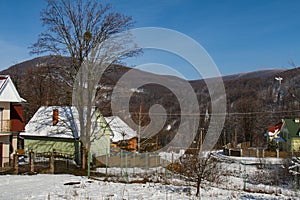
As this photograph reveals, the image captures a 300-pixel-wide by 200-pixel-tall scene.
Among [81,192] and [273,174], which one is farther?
[273,174]

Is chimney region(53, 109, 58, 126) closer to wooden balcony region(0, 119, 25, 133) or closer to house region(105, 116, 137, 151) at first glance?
wooden balcony region(0, 119, 25, 133)

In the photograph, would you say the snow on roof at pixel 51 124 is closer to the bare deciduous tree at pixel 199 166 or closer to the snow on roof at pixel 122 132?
the snow on roof at pixel 122 132

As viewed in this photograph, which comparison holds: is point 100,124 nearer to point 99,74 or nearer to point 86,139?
point 86,139

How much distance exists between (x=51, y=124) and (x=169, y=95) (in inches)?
536

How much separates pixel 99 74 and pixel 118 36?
2.24 metres

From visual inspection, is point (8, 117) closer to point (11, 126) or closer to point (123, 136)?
point (11, 126)

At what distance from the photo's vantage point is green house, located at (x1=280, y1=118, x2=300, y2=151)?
35.5 meters

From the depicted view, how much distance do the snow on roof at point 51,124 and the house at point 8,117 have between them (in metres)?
2.68

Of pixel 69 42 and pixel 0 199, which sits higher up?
pixel 69 42

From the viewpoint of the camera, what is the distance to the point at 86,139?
17578 mm

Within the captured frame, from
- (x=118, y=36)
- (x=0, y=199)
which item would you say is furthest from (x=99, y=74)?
(x=0, y=199)

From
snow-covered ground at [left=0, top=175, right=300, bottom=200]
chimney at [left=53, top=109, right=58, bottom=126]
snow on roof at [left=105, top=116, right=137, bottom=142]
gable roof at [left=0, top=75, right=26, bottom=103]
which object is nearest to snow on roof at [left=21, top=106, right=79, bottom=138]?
chimney at [left=53, top=109, right=58, bottom=126]

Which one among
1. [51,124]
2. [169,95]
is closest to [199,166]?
[51,124]

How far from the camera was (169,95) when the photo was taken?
32469 mm
